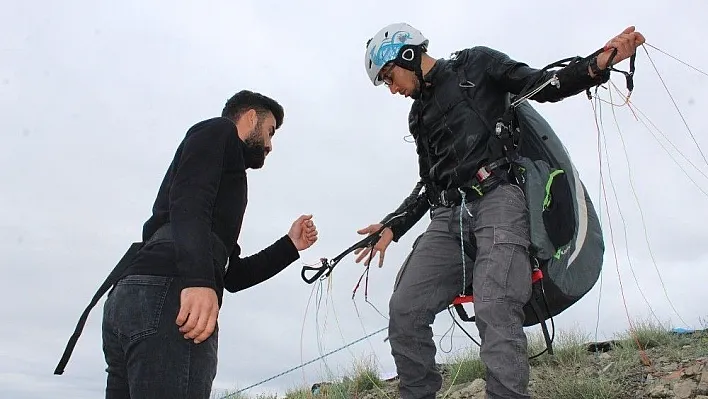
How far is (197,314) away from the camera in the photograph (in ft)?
9.11

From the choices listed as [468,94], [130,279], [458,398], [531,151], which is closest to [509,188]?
[531,151]

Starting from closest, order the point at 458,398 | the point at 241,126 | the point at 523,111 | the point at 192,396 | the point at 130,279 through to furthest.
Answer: the point at 192,396 → the point at 130,279 → the point at 241,126 → the point at 523,111 → the point at 458,398

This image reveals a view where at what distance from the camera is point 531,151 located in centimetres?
464

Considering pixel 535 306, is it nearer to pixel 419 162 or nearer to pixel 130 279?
pixel 419 162

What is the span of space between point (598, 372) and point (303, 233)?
4.04 meters

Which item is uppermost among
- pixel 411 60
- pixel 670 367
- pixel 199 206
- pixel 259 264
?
pixel 411 60

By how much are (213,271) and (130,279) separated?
0.35m

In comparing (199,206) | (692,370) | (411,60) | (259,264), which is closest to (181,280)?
(199,206)

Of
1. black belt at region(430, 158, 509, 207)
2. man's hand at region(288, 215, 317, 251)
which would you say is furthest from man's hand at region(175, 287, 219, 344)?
black belt at region(430, 158, 509, 207)

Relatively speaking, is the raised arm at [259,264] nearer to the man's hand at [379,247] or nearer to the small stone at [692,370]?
the man's hand at [379,247]

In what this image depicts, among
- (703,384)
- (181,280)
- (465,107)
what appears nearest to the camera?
(181,280)

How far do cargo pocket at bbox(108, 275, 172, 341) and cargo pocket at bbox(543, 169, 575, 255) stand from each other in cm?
236

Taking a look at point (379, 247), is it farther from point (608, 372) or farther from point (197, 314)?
point (608, 372)

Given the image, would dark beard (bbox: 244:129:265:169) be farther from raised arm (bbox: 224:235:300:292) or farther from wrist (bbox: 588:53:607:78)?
wrist (bbox: 588:53:607:78)
